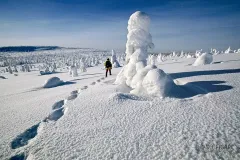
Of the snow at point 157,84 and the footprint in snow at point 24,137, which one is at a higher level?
the snow at point 157,84

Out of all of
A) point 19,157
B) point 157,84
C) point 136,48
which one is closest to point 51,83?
point 136,48

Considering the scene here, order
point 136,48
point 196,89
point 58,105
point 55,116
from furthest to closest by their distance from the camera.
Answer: point 136,48, point 58,105, point 196,89, point 55,116

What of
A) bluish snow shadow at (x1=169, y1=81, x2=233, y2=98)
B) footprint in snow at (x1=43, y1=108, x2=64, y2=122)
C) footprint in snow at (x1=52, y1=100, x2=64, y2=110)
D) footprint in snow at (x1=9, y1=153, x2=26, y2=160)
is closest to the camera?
footprint in snow at (x1=9, y1=153, x2=26, y2=160)

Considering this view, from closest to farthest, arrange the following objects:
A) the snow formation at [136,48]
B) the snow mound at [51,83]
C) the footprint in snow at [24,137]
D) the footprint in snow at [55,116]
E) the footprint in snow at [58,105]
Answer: the footprint in snow at [24,137] < the footprint in snow at [55,116] < the footprint in snow at [58,105] < the snow formation at [136,48] < the snow mound at [51,83]

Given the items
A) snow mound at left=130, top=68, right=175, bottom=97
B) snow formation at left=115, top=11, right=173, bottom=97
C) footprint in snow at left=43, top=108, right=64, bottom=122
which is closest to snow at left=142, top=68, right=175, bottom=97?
snow mound at left=130, top=68, right=175, bottom=97

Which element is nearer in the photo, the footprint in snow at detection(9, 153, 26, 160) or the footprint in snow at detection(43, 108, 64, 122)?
the footprint in snow at detection(9, 153, 26, 160)

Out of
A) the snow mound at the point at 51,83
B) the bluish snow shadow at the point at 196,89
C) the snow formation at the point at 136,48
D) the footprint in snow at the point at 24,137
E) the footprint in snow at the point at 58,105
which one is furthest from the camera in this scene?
the snow mound at the point at 51,83

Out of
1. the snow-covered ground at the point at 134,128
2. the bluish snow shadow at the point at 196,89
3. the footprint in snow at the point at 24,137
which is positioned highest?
the bluish snow shadow at the point at 196,89

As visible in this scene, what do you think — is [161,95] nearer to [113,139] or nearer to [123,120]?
[123,120]

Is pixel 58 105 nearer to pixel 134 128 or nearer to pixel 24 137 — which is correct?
pixel 24 137

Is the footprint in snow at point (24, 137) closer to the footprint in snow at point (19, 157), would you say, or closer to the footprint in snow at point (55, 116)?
the footprint in snow at point (55, 116)

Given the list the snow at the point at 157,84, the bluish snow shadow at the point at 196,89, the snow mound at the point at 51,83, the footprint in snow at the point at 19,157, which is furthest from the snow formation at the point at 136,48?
the snow mound at the point at 51,83

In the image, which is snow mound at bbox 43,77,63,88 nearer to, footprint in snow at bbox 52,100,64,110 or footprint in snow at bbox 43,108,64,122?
footprint in snow at bbox 52,100,64,110

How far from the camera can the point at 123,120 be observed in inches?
335
